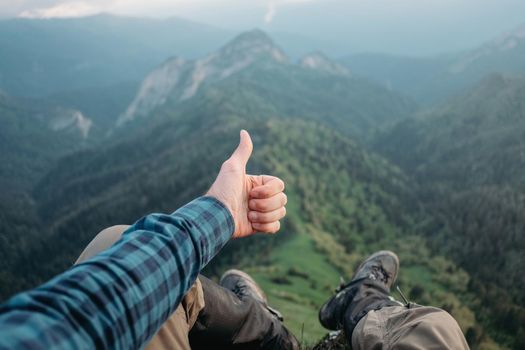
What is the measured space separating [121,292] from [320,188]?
40.0m

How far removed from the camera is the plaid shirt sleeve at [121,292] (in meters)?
1.38

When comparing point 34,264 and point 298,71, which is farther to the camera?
point 298,71

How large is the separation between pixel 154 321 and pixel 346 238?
29.8 meters

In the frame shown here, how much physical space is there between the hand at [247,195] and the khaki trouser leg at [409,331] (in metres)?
1.26

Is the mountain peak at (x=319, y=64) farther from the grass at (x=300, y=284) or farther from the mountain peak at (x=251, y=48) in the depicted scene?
the grass at (x=300, y=284)

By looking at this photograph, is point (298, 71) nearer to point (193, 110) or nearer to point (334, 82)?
point (334, 82)

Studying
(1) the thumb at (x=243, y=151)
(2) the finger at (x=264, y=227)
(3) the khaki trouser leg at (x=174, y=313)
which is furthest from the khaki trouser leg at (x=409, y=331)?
(1) the thumb at (x=243, y=151)

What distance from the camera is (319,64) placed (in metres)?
180

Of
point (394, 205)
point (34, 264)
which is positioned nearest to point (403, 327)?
point (394, 205)

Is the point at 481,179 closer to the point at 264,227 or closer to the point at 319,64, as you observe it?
the point at 264,227

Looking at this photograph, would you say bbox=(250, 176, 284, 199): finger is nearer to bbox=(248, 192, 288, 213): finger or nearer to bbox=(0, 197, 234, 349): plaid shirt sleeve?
bbox=(248, 192, 288, 213): finger

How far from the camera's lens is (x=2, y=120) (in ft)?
484

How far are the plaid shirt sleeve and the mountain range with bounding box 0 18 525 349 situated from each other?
4279 mm

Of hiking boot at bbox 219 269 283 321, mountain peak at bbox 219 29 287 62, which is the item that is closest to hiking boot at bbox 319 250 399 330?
hiking boot at bbox 219 269 283 321
